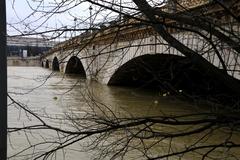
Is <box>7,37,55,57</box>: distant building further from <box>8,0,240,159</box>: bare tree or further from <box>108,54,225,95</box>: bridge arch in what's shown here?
<box>108,54,225,95</box>: bridge arch

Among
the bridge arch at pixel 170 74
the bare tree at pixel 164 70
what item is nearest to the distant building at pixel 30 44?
the bare tree at pixel 164 70

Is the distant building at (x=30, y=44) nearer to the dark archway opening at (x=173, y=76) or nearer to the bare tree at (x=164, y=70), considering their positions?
the bare tree at (x=164, y=70)

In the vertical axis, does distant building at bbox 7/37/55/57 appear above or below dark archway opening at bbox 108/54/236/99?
above

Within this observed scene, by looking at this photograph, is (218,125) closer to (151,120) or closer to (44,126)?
(151,120)

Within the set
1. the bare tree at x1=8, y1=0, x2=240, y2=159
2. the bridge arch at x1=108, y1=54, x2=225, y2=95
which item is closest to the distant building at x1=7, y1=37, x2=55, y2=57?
the bare tree at x1=8, y1=0, x2=240, y2=159

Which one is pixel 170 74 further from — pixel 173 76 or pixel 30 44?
pixel 30 44

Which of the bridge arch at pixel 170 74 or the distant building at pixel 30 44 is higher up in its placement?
the distant building at pixel 30 44

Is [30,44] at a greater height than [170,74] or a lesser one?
greater

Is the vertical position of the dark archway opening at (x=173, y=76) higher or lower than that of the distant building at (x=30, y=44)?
lower

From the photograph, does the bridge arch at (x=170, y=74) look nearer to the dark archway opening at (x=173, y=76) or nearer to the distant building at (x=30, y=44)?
the dark archway opening at (x=173, y=76)

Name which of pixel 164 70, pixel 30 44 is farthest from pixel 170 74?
pixel 30 44

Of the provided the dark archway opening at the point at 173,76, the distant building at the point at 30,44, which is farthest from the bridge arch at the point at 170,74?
the distant building at the point at 30,44

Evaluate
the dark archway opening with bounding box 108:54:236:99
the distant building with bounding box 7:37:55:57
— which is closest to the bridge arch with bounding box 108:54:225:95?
the dark archway opening with bounding box 108:54:236:99

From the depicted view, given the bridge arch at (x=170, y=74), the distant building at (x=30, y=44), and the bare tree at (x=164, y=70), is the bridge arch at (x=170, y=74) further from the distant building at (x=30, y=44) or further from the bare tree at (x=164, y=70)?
the distant building at (x=30, y=44)
